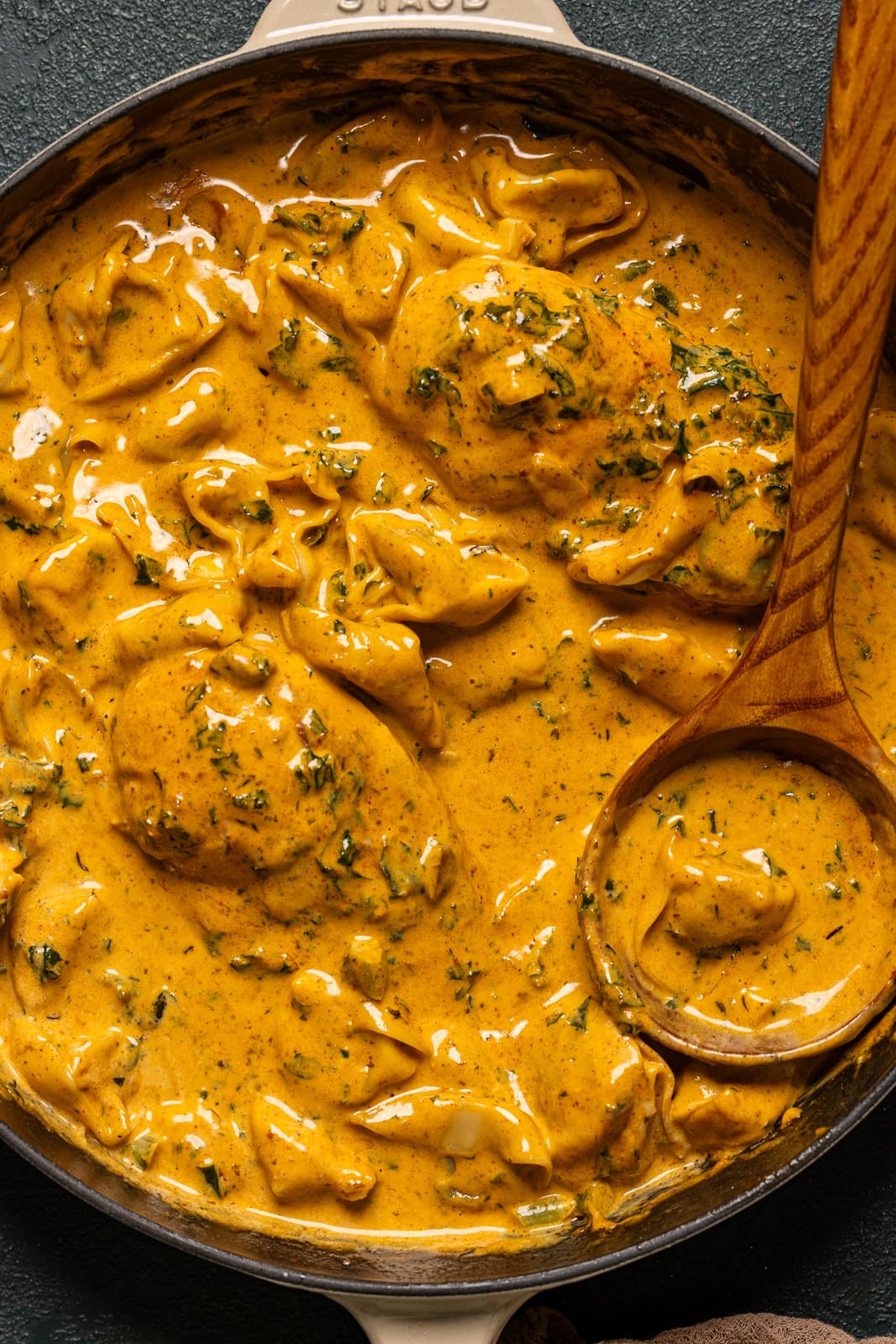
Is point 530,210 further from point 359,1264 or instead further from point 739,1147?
point 359,1264

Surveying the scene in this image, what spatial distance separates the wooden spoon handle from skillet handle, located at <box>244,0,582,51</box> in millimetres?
543

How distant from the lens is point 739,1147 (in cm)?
249

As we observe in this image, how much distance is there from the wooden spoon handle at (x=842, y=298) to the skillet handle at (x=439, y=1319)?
125 cm

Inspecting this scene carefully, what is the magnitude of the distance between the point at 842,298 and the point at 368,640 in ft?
3.04

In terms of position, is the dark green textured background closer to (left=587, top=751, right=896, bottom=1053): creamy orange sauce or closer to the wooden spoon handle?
(left=587, top=751, right=896, bottom=1053): creamy orange sauce

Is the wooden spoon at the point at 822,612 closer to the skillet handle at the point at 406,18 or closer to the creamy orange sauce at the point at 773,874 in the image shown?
the creamy orange sauce at the point at 773,874

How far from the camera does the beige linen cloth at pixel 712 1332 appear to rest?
2553 millimetres

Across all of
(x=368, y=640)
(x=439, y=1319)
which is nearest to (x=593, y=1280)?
(x=439, y=1319)

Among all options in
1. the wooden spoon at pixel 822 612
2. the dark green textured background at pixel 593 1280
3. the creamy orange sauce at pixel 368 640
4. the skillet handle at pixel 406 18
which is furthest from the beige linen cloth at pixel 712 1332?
the skillet handle at pixel 406 18

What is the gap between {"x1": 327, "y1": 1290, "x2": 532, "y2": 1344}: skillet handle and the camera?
7.63 ft

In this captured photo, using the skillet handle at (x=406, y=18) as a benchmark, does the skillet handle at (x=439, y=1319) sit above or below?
below

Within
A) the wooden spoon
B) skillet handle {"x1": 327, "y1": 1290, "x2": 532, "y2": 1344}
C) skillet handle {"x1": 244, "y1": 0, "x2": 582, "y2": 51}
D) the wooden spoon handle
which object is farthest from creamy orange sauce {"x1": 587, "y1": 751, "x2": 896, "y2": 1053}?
skillet handle {"x1": 244, "y1": 0, "x2": 582, "y2": 51}

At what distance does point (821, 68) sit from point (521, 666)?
51.6 inches

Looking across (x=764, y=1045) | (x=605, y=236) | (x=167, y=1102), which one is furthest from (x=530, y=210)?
(x=167, y=1102)
